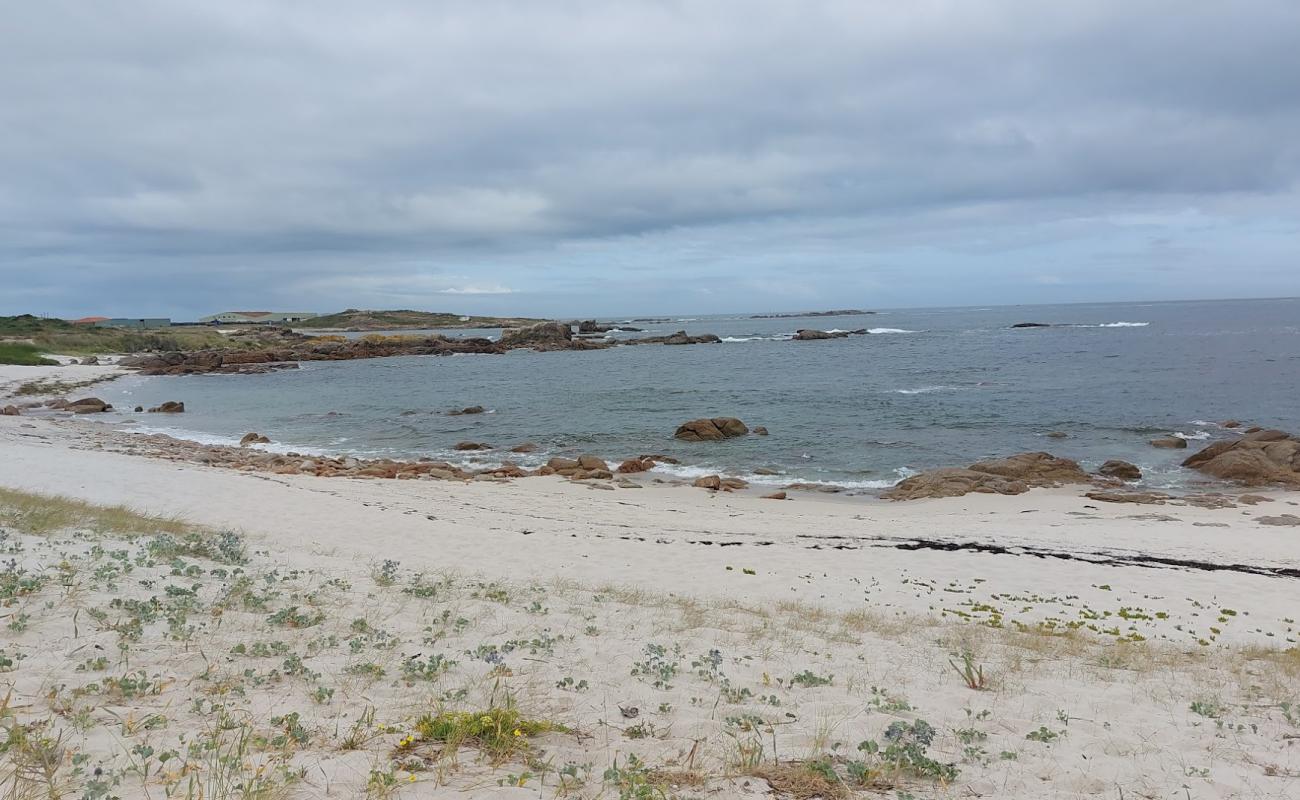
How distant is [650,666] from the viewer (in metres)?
6.15

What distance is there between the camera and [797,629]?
26.3ft

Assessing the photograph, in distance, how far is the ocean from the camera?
1049 inches

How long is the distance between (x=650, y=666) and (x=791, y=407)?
107ft

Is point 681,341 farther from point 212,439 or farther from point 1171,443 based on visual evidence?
point 1171,443

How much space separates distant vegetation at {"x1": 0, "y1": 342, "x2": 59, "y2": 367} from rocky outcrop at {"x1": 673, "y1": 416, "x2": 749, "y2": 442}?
57.8 metres

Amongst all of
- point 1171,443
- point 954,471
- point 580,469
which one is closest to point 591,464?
point 580,469

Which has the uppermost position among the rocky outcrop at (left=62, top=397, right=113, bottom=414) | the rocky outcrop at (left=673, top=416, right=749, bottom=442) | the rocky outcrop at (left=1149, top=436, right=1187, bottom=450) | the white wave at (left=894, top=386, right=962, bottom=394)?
the rocky outcrop at (left=62, top=397, right=113, bottom=414)


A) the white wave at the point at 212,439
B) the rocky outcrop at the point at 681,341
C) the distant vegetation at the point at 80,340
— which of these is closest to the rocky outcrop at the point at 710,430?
the white wave at the point at 212,439

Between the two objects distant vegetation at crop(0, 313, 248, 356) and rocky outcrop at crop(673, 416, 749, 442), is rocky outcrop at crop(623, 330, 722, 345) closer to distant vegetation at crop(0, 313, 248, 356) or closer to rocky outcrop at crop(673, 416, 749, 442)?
distant vegetation at crop(0, 313, 248, 356)

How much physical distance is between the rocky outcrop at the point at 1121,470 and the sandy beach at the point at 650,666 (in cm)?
860

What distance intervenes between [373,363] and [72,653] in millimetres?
76621

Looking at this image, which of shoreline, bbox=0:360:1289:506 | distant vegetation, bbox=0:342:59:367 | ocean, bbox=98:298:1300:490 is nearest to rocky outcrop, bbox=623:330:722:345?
ocean, bbox=98:298:1300:490

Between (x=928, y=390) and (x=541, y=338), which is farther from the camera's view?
(x=541, y=338)

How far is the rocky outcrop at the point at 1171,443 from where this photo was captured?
84.9 ft
